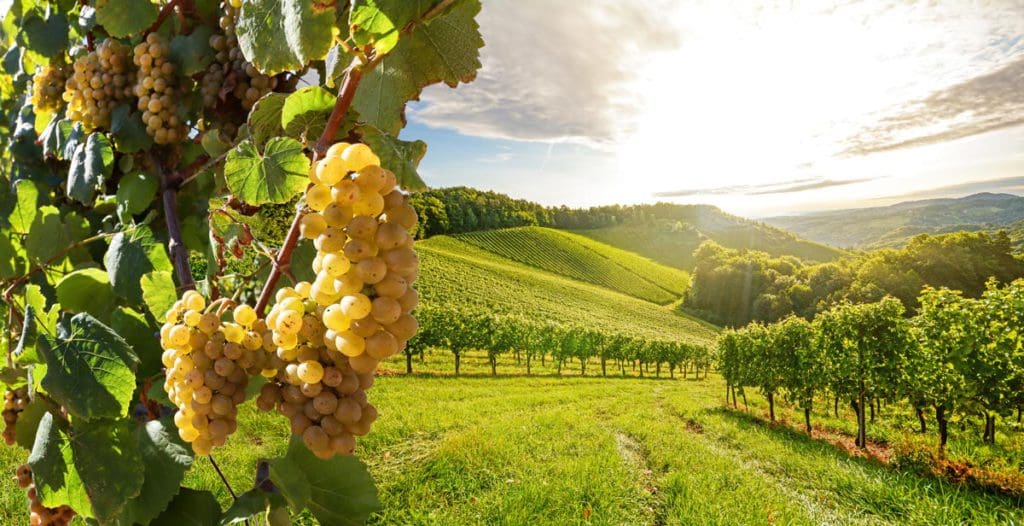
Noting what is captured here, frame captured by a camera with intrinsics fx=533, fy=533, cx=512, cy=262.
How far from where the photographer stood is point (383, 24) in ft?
1.76

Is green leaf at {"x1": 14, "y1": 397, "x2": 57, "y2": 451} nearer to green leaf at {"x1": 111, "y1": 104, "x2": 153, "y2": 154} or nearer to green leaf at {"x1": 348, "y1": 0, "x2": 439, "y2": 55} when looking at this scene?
green leaf at {"x1": 111, "y1": 104, "x2": 153, "y2": 154}

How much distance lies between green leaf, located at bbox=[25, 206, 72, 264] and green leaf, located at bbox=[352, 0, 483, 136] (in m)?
1.13

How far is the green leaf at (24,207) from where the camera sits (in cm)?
139

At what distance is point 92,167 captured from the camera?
122 cm

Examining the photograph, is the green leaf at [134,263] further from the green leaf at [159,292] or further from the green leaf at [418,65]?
the green leaf at [418,65]

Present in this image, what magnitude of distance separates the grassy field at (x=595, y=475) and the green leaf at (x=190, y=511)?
4793 millimetres

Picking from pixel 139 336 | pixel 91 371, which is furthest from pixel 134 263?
pixel 91 371

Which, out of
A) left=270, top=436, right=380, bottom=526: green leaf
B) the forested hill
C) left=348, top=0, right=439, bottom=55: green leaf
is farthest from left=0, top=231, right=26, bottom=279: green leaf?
the forested hill

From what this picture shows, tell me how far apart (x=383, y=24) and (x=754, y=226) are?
122m

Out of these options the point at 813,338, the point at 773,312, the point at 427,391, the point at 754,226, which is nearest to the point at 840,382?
the point at 813,338

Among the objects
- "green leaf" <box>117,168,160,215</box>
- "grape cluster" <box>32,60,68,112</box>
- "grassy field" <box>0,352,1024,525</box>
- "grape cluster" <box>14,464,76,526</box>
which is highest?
"grape cluster" <box>32,60,68,112</box>

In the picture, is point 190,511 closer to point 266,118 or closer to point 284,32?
point 266,118

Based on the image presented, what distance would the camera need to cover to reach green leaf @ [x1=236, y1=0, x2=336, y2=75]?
0.59 m

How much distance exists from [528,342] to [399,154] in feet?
100
